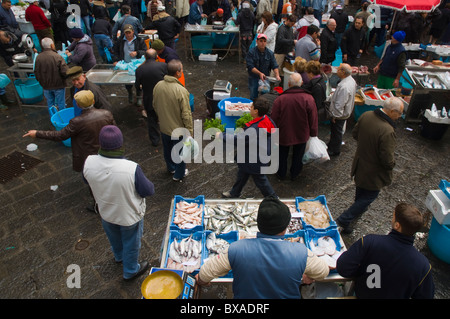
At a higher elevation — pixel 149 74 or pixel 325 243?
pixel 149 74

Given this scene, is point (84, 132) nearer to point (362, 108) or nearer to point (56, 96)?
point (56, 96)

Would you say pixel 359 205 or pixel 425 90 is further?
pixel 425 90

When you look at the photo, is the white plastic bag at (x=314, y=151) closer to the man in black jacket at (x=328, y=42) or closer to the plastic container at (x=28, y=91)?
the man in black jacket at (x=328, y=42)

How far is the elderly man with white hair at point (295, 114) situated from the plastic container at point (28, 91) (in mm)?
6145

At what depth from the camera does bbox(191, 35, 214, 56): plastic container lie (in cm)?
1112

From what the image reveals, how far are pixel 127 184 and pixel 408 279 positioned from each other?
2655 millimetres

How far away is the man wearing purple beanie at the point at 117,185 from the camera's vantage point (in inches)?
130

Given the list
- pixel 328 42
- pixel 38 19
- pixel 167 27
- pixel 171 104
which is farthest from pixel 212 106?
pixel 38 19

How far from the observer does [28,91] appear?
801cm

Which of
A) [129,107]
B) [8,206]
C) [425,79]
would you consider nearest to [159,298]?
[8,206]

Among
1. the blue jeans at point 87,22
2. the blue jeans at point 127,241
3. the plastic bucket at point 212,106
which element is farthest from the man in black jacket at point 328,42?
the blue jeans at point 87,22

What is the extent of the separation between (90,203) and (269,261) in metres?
3.91

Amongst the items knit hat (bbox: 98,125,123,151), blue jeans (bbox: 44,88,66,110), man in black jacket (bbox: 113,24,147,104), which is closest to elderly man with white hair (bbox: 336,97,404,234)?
knit hat (bbox: 98,125,123,151)

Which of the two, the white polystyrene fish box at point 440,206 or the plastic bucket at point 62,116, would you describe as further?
the plastic bucket at point 62,116
